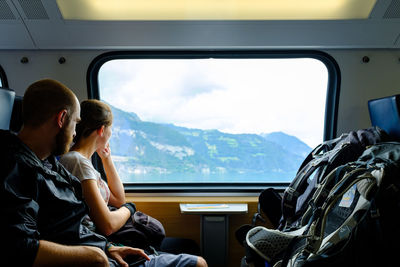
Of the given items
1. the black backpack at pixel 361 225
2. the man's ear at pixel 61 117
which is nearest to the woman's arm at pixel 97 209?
the man's ear at pixel 61 117

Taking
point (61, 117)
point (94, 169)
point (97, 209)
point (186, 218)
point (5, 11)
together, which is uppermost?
point (5, 11)

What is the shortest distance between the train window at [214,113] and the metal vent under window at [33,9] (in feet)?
2.01

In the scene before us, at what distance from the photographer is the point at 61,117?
5.05 feet

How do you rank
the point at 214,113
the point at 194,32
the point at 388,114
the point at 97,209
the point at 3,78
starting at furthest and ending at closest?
the point at 214,113 < the point at 3,78 < the point at 194,32 < the point at 388,114 < the point at 97,209

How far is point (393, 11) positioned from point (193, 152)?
84.5 inches

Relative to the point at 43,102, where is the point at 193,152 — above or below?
below

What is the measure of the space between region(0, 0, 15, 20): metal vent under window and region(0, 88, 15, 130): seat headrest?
0.89 meters

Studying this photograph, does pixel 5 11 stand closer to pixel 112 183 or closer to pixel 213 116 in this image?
pixel 112 183

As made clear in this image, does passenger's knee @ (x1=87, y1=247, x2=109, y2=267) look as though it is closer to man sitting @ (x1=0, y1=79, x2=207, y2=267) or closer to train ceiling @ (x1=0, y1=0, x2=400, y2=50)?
man sitting @ (x1=0, y1=79, x2=207, y2=267)

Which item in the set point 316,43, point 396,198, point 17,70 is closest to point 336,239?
point 396,198

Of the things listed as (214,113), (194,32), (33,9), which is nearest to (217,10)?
(194,32)

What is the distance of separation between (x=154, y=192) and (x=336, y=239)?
6.24 ft

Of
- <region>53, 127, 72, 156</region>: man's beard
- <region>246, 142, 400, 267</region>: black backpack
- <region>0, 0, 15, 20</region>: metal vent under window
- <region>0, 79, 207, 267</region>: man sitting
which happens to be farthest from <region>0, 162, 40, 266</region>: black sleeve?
<region>0, 0, 15, 20</region>: metal vent under window

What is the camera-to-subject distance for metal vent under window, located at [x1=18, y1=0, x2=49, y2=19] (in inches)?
97.7
